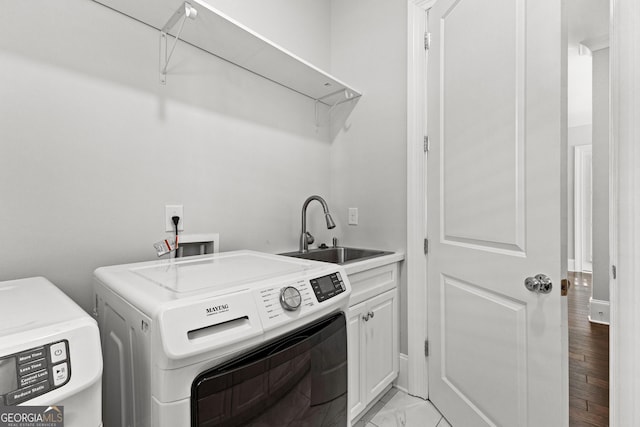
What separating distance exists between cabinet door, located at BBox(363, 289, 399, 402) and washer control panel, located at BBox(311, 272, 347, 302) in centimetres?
59

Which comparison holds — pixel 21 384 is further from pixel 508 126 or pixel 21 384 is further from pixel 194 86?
pixel 508 126

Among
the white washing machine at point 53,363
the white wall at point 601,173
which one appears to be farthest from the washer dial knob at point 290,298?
the white wall at point 601,173

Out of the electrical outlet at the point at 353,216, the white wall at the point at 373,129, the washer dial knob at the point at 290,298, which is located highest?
the white wall at the point at 373,129

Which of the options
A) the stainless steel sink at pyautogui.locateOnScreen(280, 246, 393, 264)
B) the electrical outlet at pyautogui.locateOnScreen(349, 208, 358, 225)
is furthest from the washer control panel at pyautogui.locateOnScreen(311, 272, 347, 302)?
the electrical outlet at pyautogui.locateOnScreen(349, 208, 358, 225)

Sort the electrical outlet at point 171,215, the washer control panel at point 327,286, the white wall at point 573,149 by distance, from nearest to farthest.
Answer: the washer control panel at point 327,286, the electrical outlet at point 171,215, the white wall at point 573,149

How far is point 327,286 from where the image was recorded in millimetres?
1016

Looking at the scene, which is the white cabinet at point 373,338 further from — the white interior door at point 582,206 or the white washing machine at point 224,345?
the white interior door at point 582,206

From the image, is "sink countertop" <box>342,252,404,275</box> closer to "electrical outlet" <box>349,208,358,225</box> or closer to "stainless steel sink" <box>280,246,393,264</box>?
"stainless steel sink" <box>280,246,393,264</box>

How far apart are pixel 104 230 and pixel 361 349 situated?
4.19 ft

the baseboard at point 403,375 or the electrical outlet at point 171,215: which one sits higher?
the electrical outlet at point 171,215

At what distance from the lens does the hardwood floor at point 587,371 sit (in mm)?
1658

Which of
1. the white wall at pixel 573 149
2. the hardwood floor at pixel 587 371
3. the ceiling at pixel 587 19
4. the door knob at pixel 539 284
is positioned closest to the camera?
the door knob at pixel 539 284

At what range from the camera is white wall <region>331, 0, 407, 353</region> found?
188 centimetres

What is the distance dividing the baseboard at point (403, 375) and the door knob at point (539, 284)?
952 millimetres
